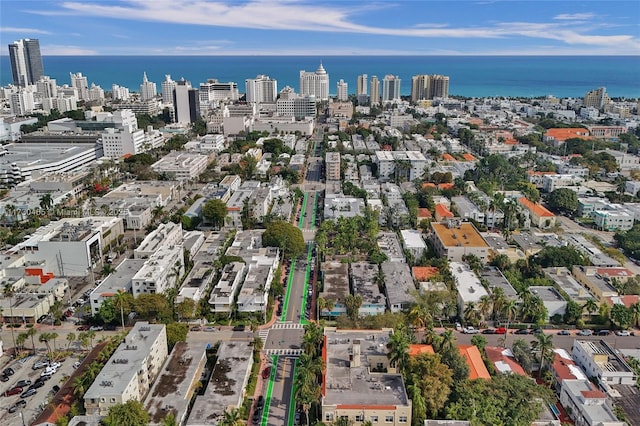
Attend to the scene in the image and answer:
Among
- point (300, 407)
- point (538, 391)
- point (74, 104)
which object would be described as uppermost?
point (74, 104)

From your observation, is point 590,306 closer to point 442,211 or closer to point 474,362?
point 474,362

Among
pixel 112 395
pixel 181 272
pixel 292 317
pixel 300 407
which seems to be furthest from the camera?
pixel 181 272

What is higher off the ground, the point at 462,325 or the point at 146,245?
the point at 146,245

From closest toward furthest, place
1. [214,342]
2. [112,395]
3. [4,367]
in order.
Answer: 1. [112,395]
2. [4,367]
3. [214,342]

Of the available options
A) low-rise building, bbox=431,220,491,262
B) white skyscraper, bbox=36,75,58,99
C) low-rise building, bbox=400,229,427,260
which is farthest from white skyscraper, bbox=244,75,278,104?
low-rise building, bbox=431,220,491,262

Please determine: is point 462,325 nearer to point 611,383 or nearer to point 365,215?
point 611,383

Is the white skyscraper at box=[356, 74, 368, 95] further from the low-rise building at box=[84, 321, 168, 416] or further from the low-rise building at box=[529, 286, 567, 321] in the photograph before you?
the low-rise building at box=[84, 321, 168, 416]

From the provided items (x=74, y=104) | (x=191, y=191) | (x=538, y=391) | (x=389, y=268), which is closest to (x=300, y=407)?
(x=538, y=391)

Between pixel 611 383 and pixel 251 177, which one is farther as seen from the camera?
pixel 251 177

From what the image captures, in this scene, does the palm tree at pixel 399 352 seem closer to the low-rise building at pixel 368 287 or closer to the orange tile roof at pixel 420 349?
the orange tile roof at pixel 420 349
